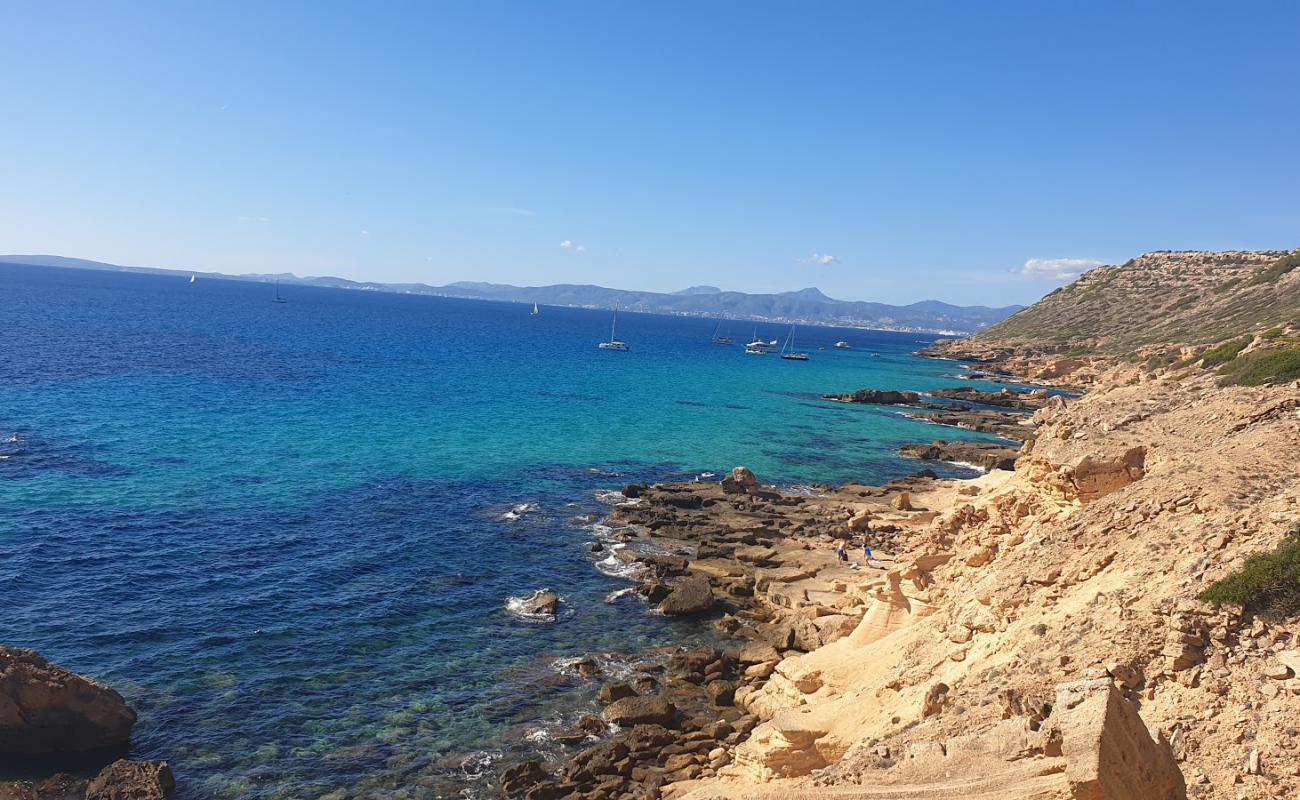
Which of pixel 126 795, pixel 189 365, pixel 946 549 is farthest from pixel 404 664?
pixel 189 365

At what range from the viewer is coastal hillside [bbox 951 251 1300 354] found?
96312 mm

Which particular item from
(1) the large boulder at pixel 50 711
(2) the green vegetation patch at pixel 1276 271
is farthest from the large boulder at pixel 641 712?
(2) the green vegetation patch at pixel 1276 271

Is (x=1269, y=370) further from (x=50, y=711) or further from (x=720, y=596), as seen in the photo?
(x=50, y=711)

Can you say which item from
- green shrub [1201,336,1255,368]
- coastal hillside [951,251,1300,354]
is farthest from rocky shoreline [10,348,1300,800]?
coastal hillside [951,251,1300,354]

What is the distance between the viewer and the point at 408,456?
49.2 m

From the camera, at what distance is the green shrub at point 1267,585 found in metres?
12.5

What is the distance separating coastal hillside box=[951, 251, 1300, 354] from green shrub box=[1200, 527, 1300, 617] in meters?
80.1

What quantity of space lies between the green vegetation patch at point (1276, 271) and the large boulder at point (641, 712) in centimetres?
12165

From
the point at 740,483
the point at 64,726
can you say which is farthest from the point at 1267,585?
the point at 740,483

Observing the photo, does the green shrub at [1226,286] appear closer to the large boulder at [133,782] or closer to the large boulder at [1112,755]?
the large boulder at [1112,755]

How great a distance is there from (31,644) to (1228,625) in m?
30.5

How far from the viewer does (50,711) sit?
60.3 ft

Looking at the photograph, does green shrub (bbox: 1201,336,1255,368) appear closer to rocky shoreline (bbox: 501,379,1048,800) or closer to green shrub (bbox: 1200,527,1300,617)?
rocky shoreline (bbox: 501,379,1048,800)

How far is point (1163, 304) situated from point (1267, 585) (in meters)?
148
